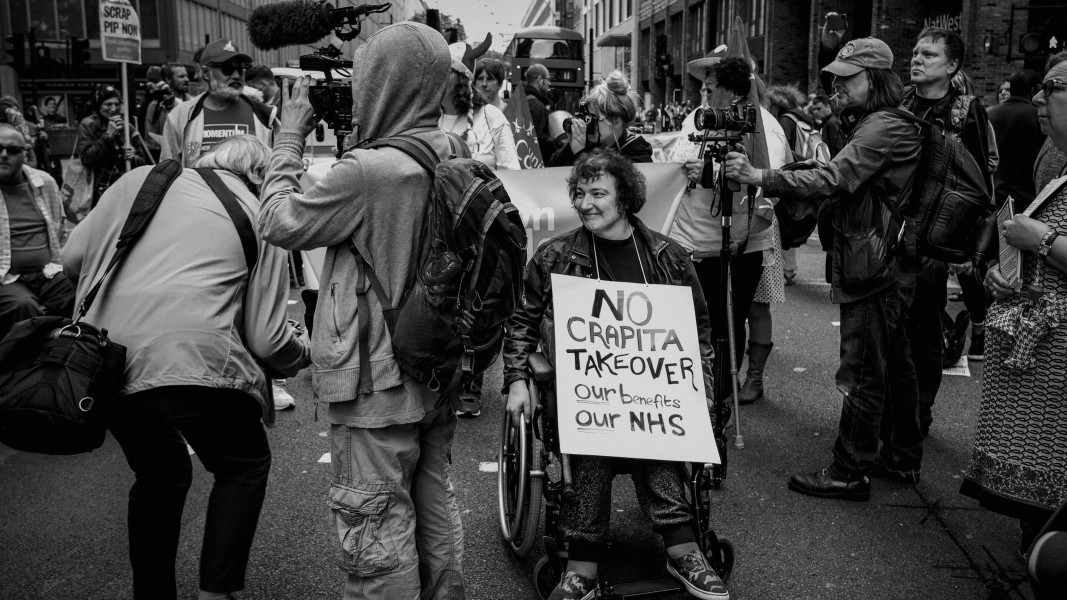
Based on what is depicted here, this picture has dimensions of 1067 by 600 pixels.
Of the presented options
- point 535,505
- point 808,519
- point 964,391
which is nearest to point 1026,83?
point 964,391

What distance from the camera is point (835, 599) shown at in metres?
3.60

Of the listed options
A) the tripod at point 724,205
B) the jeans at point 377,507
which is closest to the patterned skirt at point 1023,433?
the tripod at point 724,205

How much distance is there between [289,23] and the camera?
3088 millimetres

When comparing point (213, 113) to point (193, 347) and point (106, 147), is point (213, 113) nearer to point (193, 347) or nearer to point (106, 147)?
point (106, 147)

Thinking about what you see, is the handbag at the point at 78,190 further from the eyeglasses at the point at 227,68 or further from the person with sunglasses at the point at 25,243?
the person with sunglasses at the point at 25,243

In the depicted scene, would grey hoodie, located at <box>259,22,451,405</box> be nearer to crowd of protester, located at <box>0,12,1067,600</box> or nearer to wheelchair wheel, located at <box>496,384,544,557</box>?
crowd of protester, located at <box>0,12,1067,600</box>

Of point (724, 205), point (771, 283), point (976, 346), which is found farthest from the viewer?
point (976, 346)

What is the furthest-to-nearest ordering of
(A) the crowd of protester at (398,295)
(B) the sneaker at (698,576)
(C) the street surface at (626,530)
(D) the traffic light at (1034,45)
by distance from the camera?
1. (D) the traffic light at (1034,45)
2. (C) the street surface at (626,530)
3. (B) the sneaker at (698,576)
4. (A) the crowd of protester at (398,295)

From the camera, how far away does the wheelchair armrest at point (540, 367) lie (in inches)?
138

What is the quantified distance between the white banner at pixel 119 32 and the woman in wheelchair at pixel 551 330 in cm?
812

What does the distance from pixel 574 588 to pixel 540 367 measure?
2.65ft

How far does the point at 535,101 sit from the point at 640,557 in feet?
21.6

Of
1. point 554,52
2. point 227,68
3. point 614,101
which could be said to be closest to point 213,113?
point 227,68

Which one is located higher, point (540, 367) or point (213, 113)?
point (213, 113)
